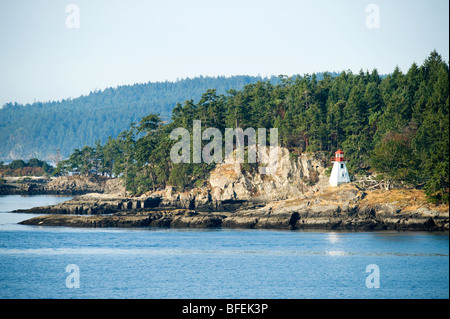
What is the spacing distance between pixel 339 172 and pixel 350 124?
1162 cm

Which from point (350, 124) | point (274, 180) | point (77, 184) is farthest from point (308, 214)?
point (77, 184)

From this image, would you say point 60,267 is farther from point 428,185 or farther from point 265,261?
point 428,185

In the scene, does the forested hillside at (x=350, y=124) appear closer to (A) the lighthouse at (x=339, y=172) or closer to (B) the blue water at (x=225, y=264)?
(A) the lighthouse at (x=339, y=172)

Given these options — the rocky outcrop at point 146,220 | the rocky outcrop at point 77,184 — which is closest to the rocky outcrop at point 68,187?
the rocky outcrop at point 77,184

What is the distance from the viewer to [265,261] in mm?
49812

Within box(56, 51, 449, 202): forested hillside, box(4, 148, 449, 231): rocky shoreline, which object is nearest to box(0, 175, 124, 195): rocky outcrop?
box(56, 51, 449, 202): forested hillside

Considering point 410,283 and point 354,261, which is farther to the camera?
point 354,261

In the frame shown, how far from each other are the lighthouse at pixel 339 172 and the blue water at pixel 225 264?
35.6 feet

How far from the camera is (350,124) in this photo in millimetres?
80125

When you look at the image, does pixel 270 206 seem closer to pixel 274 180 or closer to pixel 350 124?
pixel 274 180

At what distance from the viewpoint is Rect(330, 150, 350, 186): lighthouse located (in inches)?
2781
